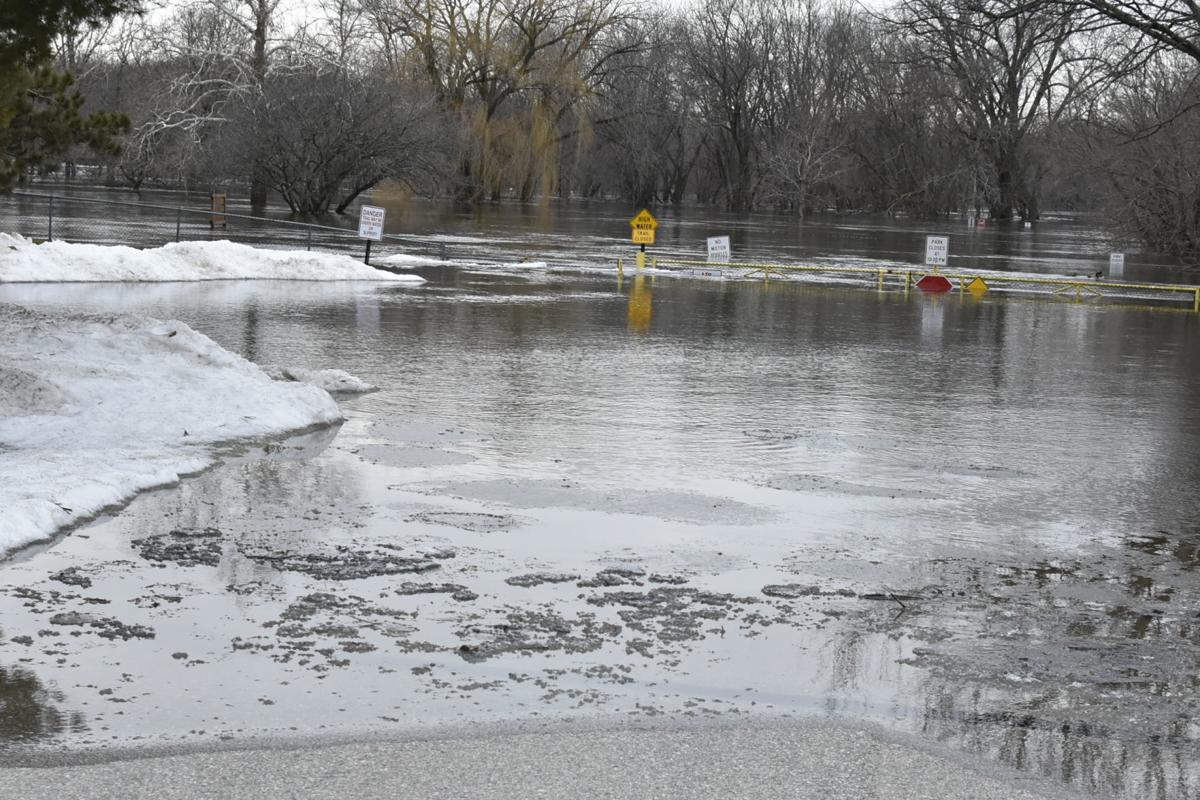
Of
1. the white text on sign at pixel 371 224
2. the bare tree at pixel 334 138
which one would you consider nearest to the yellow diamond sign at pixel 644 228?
the white text on sign at pixel 371 224

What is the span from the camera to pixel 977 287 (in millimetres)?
30219

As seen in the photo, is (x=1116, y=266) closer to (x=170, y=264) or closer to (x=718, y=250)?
(x=718, y=250)

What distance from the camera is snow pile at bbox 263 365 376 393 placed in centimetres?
1391

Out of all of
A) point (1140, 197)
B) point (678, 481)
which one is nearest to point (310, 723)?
point (678, 481)

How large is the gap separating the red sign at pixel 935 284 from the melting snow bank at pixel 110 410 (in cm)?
1873

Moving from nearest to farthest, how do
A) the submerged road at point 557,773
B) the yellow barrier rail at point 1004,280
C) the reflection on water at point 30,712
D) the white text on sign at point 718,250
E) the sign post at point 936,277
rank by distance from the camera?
the submerged road at point 557,773, the reflection on water at point 30,712, the yellow barrier rail at point 1004,280, the sign post at point 936,277, the white text on sign at point 718,250

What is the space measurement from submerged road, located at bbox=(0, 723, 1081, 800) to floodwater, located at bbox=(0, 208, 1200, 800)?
23cm

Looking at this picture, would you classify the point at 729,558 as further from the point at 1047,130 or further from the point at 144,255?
the point at 1047,130

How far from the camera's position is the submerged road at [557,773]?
4.95 meters

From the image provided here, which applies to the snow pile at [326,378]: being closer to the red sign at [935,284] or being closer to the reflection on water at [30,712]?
the reflection on water at [30,712]

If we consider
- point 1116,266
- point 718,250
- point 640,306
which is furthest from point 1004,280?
point 640,306

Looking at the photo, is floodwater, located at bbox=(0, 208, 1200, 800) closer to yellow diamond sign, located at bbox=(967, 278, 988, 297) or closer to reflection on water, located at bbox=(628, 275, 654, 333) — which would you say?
reflection on water, located at bbox=(628, 275, 654, 333)

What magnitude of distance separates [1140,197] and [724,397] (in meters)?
35.0

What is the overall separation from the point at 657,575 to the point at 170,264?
2028 cm
